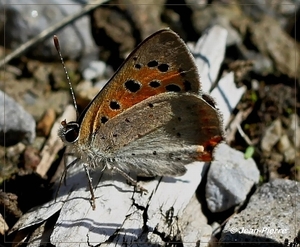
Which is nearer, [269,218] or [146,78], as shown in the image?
[146,78]

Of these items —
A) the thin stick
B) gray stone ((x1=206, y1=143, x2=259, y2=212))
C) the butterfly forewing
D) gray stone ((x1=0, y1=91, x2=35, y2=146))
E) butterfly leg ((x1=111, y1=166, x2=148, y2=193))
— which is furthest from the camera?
the thin stick

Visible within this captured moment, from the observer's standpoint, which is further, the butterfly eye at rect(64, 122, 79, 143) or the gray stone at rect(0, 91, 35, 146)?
the gray stone at rect(0, 91, 35, 146)

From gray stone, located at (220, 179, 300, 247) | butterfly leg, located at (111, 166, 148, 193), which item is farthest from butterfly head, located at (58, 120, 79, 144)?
gray stone, located at (220, 179, 300, 247)

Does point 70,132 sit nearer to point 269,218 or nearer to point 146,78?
point 146,78

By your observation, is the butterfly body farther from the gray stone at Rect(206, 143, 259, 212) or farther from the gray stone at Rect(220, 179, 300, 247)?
the gray stone at Rect(220, 179, 300, 247)

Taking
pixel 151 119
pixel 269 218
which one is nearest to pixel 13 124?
pixel 151 119

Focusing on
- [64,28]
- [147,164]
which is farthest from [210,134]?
[64,28]

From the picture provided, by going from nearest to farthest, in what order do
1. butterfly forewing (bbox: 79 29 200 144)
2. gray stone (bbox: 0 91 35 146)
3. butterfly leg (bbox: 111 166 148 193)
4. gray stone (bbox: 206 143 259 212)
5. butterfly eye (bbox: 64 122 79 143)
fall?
butterfly forewing (bbox: 79 29 200 144) < butterfly eye (bbox: 64 122 79 143) < butterfly leg (bbox: 111 166 148 193) < gray stone (bbox: 206 143 259 212) < gray stone (bbox: 0 91 35 146)
